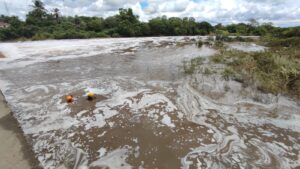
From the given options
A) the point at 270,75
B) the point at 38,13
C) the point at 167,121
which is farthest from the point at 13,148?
the point at 38,13

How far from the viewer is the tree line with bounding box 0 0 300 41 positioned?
2500 cm

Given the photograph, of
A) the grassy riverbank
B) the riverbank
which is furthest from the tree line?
the riverbank

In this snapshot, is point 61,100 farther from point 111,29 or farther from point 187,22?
point 187,22

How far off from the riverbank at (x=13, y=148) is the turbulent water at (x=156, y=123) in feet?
0.41

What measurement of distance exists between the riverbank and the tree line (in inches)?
896

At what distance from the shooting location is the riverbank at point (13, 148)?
2.76 m

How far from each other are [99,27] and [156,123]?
28.4m

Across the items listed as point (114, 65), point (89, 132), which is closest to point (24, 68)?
point (114, 65)

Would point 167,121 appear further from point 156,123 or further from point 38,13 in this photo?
point 38,13

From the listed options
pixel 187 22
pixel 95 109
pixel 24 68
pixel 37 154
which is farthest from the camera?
pixel 187 22

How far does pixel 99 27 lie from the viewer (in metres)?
29.4

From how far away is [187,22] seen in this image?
37031 mm

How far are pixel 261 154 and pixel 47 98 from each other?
5.17 meters

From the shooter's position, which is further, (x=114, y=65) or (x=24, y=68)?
(x=114, y=65)
